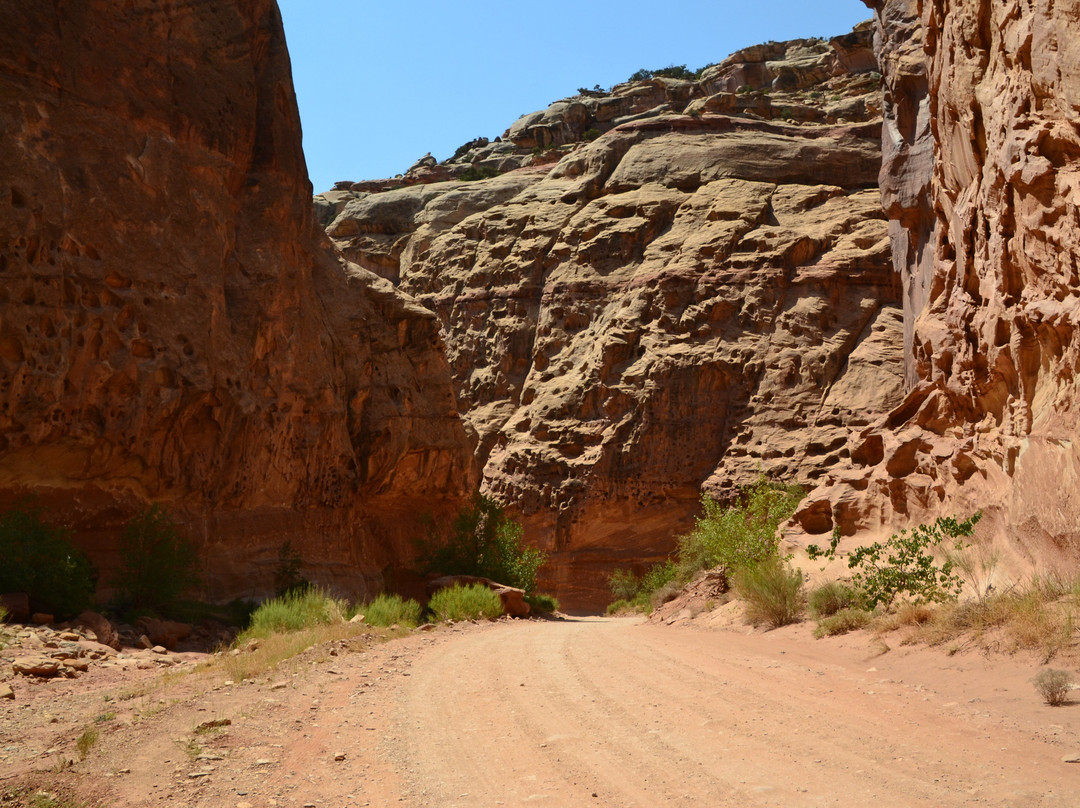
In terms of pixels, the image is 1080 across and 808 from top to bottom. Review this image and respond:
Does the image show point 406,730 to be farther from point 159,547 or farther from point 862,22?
point 862,22

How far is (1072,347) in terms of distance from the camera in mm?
10227

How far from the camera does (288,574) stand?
22.8 meters

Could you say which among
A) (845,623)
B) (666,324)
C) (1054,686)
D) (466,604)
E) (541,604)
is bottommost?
(541,604)

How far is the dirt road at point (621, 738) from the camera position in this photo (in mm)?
5156

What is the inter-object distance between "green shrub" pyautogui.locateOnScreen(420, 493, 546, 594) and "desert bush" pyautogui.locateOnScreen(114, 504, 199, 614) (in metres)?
8.96

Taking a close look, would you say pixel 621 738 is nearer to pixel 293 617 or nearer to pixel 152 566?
pixel 293 617

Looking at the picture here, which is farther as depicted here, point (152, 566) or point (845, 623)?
point (152, 566)

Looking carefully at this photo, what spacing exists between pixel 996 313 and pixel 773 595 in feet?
16.2

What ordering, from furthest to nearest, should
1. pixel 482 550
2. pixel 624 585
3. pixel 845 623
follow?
pixel 624 585 < pixel 482 550 < pixel 845 623

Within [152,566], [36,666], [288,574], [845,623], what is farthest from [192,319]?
[845,623]

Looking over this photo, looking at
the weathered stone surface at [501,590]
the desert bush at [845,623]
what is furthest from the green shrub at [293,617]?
the desert bush at [845,623]

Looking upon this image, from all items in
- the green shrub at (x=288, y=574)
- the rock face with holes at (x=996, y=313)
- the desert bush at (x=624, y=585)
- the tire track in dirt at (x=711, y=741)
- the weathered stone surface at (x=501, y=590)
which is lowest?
the desert bush at (x=624, y=585)

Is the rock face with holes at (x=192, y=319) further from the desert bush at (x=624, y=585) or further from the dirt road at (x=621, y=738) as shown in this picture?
the dirt road at (x=621, y=738)

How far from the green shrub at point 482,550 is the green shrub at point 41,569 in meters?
11.7
